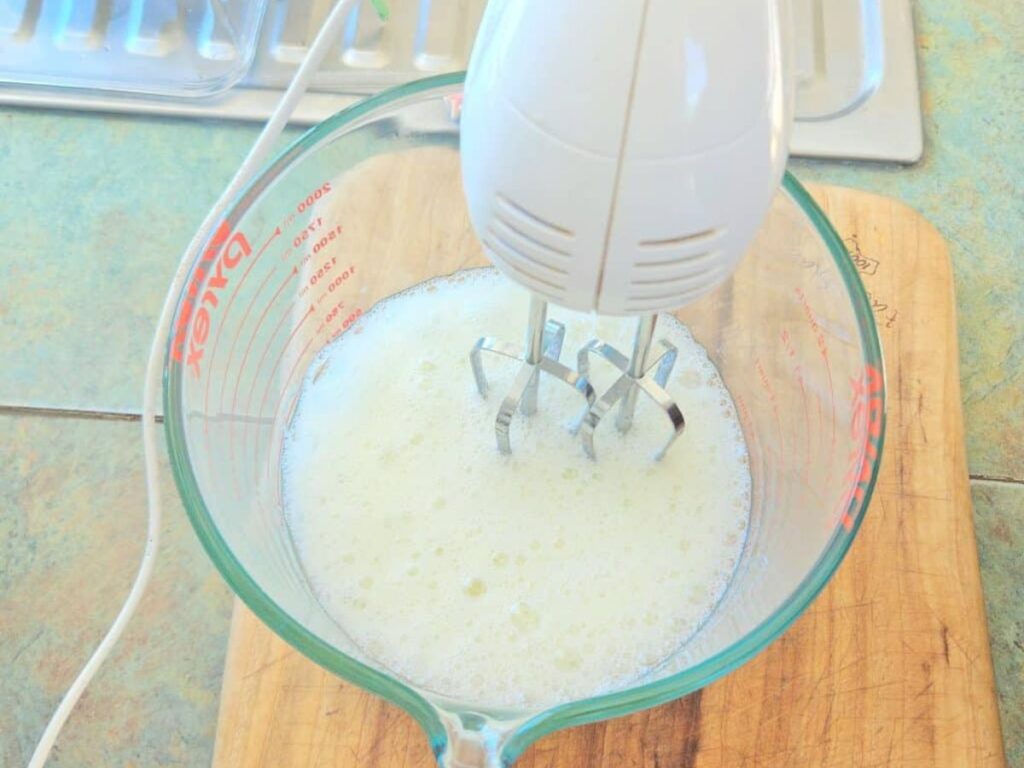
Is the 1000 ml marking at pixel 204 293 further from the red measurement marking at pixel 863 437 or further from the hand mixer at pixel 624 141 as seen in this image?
the red measurement marking at pixel 863 437

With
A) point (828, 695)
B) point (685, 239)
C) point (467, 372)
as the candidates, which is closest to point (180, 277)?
point (467, 372)

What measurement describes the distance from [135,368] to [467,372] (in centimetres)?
30

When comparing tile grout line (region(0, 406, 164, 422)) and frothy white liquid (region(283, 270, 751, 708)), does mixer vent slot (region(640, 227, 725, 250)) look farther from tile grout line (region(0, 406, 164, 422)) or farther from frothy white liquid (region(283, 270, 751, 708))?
tile grout line (region(0, 406, 164, 422))

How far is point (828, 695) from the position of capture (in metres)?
0.56

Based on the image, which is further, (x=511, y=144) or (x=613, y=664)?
(x=613, y=664)

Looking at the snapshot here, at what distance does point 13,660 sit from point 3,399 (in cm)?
19

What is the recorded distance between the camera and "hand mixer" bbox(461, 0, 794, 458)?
0.31 metres

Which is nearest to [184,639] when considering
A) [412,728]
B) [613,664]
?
[412,728]

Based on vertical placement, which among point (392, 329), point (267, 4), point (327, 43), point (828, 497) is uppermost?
point (267, 4)

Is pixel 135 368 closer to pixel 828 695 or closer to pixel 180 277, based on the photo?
pixel 180 277

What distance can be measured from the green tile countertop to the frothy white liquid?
0.19 meters

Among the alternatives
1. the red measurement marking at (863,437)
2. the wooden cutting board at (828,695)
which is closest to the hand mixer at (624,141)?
the red measurement marking at (863,437)

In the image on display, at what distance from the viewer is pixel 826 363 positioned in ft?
1.82

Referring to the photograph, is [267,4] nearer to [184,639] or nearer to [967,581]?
[184,639]
